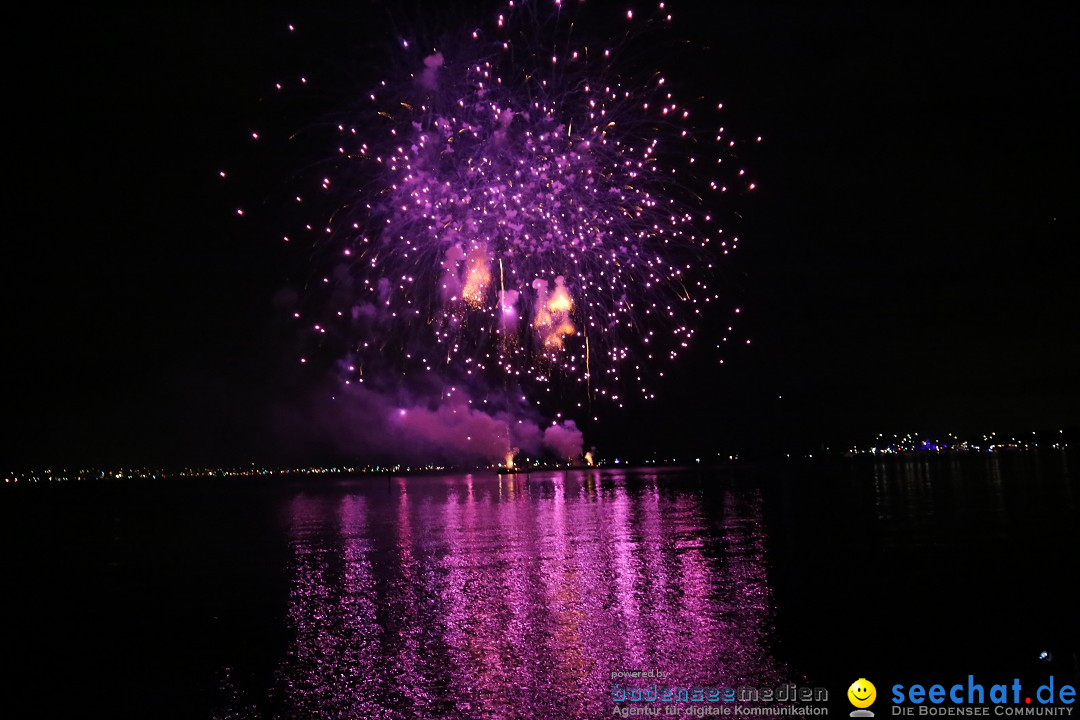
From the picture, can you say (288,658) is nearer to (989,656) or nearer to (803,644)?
(803,644)

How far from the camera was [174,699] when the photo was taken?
28.4 ft

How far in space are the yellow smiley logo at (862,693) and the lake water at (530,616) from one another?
209 mm

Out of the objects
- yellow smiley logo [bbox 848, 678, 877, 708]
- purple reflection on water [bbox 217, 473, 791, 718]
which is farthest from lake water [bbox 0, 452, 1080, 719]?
yellow smiley logo [bbox 848, 678, 877, 708]

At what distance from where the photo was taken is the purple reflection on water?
820 cm

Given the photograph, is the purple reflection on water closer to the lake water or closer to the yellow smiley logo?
the lake water

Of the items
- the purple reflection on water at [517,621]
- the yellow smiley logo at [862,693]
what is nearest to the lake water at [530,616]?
the purple reflection on water at [517,621]

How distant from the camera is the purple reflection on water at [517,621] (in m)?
8.20

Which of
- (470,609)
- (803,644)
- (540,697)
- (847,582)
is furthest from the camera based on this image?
(847,582)

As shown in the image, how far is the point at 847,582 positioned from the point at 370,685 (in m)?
8.32

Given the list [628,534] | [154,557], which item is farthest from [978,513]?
[154,557]

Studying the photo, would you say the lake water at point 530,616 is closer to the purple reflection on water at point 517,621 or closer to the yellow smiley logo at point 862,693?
the purple reflection on water at point 517,621

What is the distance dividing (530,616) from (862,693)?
4.84 metres

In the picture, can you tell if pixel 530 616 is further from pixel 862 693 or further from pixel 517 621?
pixel 862 693

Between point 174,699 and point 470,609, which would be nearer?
point 174,699
